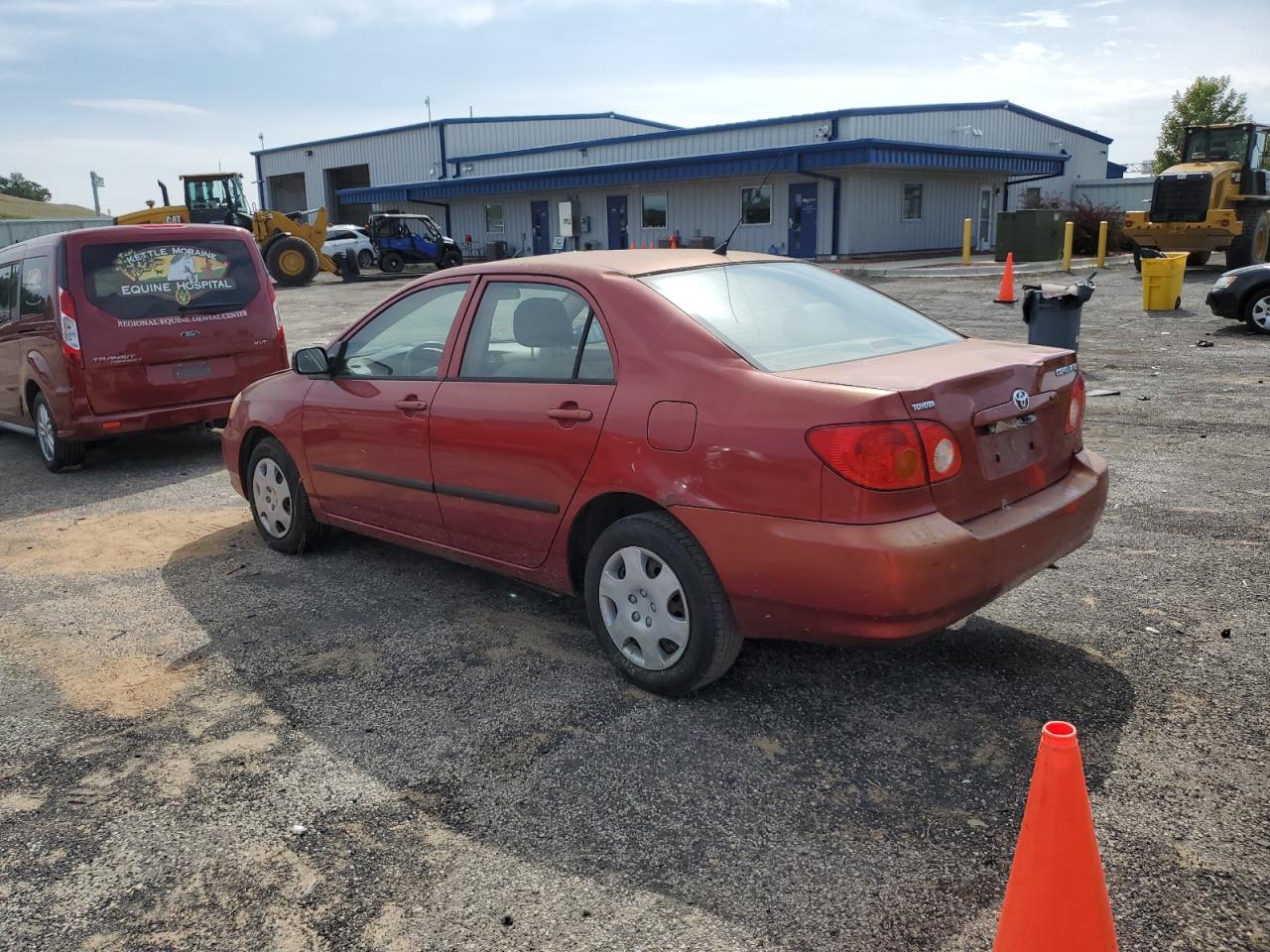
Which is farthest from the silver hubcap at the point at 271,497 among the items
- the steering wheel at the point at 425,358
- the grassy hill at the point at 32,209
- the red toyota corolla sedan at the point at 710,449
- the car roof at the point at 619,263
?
the grassy hill at the point at 32,209

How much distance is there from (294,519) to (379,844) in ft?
9.66

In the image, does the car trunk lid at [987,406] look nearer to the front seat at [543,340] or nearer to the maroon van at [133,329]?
the front seat at [543,340]

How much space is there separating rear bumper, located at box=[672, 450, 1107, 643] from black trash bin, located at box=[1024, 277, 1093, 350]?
661 centimetres

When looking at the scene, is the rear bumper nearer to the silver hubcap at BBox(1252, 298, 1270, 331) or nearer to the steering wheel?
the steering wheel

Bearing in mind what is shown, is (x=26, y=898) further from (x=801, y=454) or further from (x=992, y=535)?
(x=992, y=535)

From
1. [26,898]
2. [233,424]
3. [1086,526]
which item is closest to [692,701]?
[1086,526]

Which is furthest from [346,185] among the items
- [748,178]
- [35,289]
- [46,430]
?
[46,430]

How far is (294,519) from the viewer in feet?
18.2

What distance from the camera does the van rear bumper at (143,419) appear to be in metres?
7.84

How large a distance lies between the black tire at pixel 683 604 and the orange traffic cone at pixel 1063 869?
1.51m

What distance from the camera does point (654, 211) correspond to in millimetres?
35094

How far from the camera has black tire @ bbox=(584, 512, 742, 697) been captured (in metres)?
3.49

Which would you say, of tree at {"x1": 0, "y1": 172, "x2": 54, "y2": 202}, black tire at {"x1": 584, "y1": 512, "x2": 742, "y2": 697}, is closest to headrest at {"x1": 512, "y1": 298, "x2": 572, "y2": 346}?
black tire at {"x1": 584, "y1": 512, "x2": 742, "y2": 697}

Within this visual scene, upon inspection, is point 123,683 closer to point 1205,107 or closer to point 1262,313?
point 1262,313
